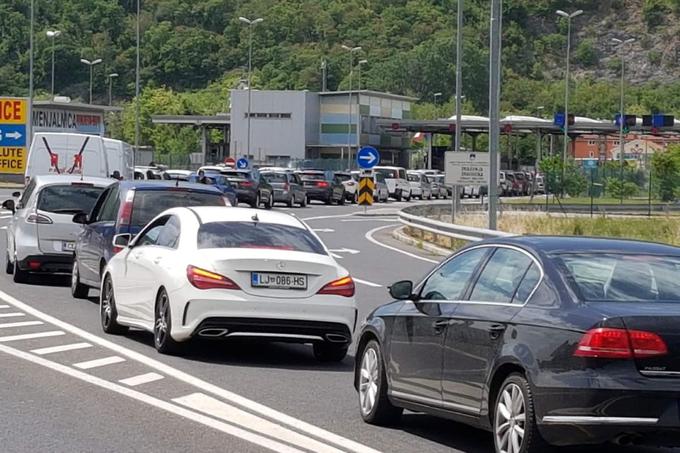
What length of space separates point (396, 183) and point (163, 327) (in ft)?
224

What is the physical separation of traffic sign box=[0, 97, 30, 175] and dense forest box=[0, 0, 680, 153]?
105 meters

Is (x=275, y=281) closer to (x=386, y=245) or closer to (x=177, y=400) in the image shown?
(x=177, y=400)

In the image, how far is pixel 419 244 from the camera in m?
36.9

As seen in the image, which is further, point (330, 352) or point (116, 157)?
point (116, 157)

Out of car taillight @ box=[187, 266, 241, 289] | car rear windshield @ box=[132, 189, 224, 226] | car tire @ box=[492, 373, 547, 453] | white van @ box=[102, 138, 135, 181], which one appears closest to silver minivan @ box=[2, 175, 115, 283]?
car rear windshield @ box=[132, 189, 224, 226]

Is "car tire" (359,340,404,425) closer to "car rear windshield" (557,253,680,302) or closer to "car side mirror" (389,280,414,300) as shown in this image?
"car side mirror" (389,280,414,300)

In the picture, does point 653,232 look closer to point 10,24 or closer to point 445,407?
point 445,407

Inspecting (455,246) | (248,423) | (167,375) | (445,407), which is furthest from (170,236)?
(455,246)

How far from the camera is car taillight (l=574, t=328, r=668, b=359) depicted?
26.3 ft

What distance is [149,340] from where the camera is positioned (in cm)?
1547

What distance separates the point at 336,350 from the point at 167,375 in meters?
2.10

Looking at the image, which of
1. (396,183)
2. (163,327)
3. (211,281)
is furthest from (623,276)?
(396,183)

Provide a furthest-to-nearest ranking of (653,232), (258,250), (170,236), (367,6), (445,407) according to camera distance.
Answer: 1. (367,6)
2. (653,232)
3. (170,236)
4. (258,250)
5. (445,407)

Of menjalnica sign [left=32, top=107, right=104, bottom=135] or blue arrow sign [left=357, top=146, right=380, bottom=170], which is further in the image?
menjalnica sign [left=32, top=107, right=104, bottom=135]
